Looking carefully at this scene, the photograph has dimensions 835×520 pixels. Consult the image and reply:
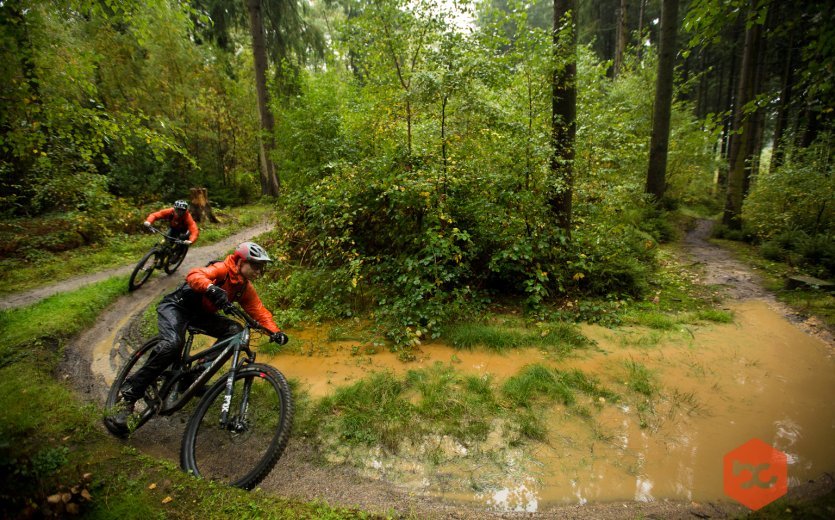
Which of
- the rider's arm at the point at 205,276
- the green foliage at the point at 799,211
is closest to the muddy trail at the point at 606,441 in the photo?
the rider's arm at the point at 205,276

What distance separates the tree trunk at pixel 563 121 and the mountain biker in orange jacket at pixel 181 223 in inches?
299

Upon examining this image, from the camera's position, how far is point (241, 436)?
3.84m

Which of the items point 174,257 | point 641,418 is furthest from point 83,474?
point 174,257

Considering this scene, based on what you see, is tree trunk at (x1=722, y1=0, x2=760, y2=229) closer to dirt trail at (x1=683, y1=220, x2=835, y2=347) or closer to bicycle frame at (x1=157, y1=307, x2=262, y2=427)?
dirt trail at (x1=683, y1=220, x2=835, y2=347)

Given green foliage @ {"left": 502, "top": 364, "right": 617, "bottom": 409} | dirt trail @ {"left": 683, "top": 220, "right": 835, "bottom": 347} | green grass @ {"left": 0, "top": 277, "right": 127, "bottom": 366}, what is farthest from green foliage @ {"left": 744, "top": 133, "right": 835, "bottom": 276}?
green grass @ {"left": 0, "top": 277, "right": 127, "bottom": 366}

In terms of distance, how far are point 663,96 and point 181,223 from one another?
1422 cm

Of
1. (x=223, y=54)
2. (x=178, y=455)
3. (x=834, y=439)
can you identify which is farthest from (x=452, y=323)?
(x=223, y=54)

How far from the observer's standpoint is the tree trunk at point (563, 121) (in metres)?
6.59

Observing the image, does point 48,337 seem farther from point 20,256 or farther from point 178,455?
point 20,256

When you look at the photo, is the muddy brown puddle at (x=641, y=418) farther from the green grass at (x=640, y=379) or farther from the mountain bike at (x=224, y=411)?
the mountain bike at (x=224, y=411)

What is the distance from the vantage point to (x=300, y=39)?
53.5ft

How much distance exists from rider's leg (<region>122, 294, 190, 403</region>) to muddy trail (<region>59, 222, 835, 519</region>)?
0.56m

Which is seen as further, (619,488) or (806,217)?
(806,217)

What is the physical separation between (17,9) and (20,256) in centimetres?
736
